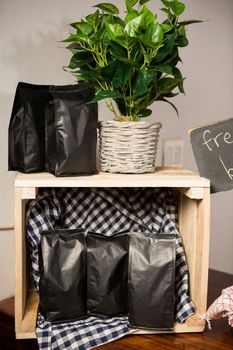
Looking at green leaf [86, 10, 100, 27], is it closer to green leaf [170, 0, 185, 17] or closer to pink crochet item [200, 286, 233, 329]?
green leaf [170, 0, 185, 17]

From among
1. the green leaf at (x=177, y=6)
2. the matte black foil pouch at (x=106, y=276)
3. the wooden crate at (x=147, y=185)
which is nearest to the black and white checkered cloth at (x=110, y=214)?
the wooden crate at (x=147, y=185)

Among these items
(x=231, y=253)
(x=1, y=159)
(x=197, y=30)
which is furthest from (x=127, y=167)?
(x=231, y=253)

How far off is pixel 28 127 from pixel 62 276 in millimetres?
361

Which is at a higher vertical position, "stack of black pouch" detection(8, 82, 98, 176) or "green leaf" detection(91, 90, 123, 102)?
"green leaf" detection(91, 90, 123, 102)

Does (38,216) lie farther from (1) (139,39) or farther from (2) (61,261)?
(1) (139,39)

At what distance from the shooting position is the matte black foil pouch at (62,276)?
3.10 ft

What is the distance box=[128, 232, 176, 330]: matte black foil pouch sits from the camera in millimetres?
954

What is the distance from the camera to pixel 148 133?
3.24ft

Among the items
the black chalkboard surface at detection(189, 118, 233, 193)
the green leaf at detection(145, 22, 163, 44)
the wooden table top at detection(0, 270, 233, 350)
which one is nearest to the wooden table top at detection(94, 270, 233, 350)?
the wooden table top at detection(0, 270, 233, 350)

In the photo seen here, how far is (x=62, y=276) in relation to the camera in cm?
95

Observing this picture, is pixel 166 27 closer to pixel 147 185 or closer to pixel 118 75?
pixel 118 75

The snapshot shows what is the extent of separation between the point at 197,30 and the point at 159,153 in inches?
21.0

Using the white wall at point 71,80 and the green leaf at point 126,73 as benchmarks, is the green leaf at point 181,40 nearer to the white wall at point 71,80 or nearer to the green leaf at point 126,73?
the green leaf at point 126,73

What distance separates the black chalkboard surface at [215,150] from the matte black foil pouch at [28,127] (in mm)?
371
